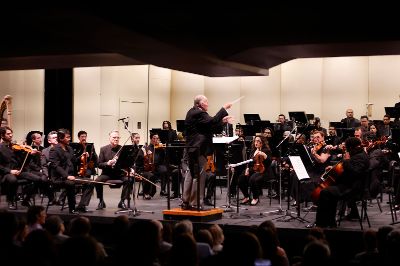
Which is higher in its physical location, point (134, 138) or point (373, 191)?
point (134, 138)

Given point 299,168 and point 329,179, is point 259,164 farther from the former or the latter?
point 329,179

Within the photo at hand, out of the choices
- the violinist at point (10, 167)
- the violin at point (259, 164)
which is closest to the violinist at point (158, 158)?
the violin at point (259, 164)

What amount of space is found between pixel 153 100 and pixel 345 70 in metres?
5.36

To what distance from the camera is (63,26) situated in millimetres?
6984

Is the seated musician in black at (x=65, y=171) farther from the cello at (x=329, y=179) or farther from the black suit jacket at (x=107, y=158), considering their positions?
the cello at (x=329, y=179)

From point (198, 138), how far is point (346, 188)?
82.9 inches

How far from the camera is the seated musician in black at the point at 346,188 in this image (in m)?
8.07

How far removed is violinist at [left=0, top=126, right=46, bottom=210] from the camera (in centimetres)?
1014

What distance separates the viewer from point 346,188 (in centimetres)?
816

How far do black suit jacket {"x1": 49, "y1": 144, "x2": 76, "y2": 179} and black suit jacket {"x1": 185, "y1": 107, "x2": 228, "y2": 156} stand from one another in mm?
2201

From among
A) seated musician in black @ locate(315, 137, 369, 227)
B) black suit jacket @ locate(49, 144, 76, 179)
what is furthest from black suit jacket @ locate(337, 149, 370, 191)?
black suit jacket @ locate(49, 144, 76, 179)

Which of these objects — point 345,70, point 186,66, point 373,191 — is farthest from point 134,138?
point 345,70

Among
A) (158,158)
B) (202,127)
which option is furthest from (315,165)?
(158,158)

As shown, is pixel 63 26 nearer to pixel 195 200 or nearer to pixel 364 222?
pixel 195 200
